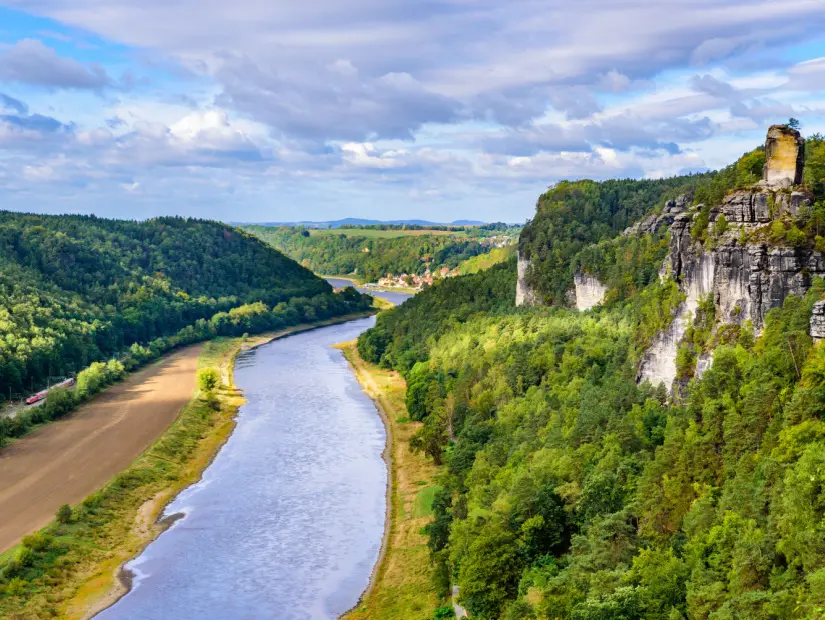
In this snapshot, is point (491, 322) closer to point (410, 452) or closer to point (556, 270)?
point (556, 270)

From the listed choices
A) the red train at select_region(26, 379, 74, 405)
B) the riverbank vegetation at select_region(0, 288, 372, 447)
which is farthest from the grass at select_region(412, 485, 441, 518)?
the red train at select_region(26, 379, 74, 405)

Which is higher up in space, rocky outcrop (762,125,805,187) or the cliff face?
rocky outcrop (762,125,805,187)

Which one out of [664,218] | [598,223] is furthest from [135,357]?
[664,218]

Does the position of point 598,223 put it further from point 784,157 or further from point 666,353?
point 784,157

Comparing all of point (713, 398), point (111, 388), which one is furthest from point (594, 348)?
point (111, 388)

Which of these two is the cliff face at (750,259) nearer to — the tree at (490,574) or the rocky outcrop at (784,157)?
the rocky outcrop at (784,157)

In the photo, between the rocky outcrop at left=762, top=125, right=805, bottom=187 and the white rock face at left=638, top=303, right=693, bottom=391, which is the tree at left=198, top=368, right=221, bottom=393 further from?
the rocky outcrop at left=762, top=125, right=805, bottom=187

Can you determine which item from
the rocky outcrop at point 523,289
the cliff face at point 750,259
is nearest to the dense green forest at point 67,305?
the rocky outcrop at point 523,289
